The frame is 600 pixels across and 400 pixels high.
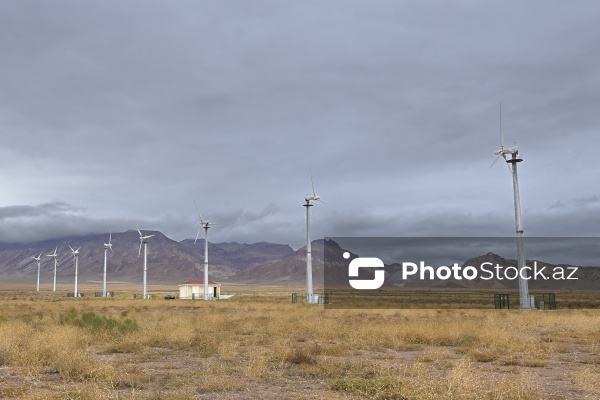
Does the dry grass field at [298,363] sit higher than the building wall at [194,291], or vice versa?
the building wall at [194,291]

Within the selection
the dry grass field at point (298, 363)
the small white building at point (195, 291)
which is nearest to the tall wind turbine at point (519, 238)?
the dry grass field at point (298, 363)

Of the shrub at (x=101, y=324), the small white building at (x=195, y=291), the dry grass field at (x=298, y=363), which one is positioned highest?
the small white building at (x=195, y=291)

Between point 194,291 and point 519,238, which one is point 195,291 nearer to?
point 194,291

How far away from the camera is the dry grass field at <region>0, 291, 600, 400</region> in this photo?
13445mm

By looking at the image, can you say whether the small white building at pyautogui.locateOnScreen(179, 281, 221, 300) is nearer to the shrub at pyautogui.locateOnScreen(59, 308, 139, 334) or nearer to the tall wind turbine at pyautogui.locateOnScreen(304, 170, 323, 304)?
the tall wind turbine at pyautogui.locateOnScreen(304, 170, 323, 304)

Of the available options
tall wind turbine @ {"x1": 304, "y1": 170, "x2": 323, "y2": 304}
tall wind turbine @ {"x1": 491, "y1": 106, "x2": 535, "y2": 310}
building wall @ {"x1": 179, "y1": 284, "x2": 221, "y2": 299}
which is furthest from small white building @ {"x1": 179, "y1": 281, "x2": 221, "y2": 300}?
tall wind turbine @ {"x1": 491, "y1": 106, "x2": 535, "y2": 310}

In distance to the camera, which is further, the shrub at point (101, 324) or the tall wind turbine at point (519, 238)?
the tall wind turbine at point (519, 238)

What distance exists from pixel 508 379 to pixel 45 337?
1618cm

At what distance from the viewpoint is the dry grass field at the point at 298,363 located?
13.4 meters

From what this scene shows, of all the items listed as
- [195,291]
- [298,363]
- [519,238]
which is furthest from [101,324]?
[195,291]

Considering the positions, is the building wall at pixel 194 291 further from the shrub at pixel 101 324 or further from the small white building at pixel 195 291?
the shrub at pixel 101 324

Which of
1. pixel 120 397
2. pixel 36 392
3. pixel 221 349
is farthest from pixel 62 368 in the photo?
pixel 221 349

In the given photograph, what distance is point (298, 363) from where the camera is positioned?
17.9 metres

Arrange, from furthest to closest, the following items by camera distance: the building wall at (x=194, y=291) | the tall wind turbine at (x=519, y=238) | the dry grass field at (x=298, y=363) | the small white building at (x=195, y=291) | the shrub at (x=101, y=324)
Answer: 1. the building wall at (x=194, y=291)
2. the small white building at (x=195, y=291)
3. the tall wind turbine at (x=519, y=238)
4. the shrub at (x=101, y=324)
5. the dry grass field at (x=298, y=363)
